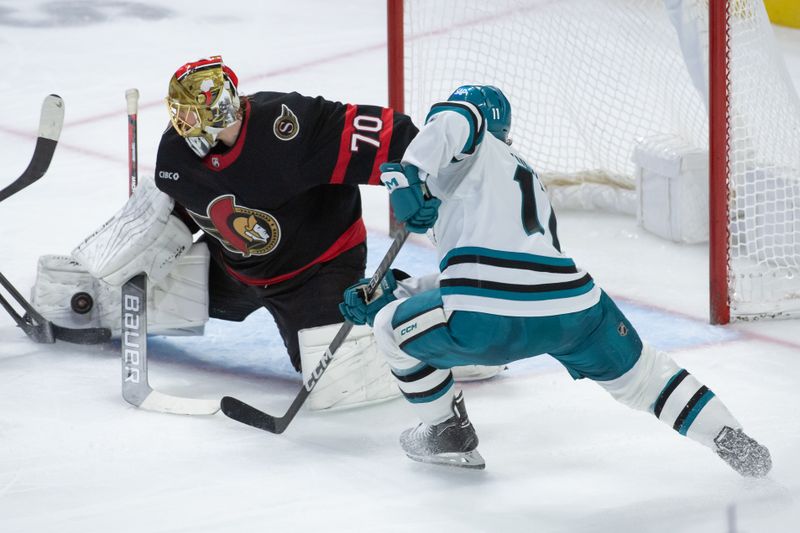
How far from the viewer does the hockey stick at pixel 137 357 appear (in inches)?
120

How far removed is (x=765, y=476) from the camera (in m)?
2.61

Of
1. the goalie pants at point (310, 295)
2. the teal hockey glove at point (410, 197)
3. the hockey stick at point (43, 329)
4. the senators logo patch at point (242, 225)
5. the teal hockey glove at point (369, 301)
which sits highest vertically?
the teal hockey glove at point (410, 197)

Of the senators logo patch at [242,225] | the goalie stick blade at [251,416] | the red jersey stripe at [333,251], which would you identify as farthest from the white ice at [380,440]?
the senators logo patch at [242,225]

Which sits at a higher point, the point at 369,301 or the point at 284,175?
the point at 284,175

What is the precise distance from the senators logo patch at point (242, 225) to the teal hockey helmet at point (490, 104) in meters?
0.74

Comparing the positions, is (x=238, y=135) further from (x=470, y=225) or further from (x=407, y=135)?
(x=470, y=225)

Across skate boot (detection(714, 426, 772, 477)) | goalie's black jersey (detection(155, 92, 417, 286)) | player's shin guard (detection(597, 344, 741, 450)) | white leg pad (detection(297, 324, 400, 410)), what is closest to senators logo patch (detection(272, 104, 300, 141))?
goalie's black jersey (detection(155, 92, 417, 286))

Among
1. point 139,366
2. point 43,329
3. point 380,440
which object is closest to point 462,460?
point 380,440

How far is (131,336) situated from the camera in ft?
10.3

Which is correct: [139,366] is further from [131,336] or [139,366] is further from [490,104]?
[490,104]

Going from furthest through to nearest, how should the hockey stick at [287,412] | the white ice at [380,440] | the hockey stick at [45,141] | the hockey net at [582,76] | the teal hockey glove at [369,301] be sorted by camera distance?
the hockey net at [582,76] < the hockey stick at [45,141] < the hockey stick at [287,412] < the teal hockey glove at [369,301] < the white ice at [380,440]

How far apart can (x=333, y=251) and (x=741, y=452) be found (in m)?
1.06

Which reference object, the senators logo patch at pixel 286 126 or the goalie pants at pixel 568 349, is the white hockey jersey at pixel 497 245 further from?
the senators logo patch at pixel 286 126

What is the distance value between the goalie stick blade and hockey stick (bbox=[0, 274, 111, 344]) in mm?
564
